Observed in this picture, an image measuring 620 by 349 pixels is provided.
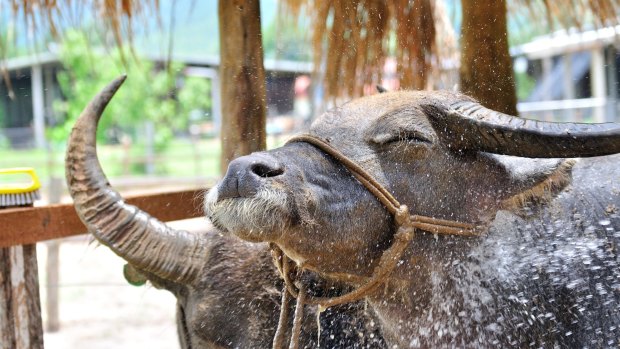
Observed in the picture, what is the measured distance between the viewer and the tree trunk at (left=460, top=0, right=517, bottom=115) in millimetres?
4316

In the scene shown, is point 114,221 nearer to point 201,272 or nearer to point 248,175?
point 201,272

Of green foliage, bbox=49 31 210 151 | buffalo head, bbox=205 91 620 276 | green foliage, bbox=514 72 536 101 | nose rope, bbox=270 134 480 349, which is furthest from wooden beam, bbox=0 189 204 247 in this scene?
green foliage, bbox=514 72 536 101

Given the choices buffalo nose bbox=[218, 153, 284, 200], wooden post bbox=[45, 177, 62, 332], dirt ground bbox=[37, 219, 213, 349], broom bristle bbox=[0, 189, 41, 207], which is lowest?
dirt ground bbox=[37, 219, 213, 349]

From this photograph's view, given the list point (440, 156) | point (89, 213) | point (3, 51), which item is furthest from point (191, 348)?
point (3, 51)

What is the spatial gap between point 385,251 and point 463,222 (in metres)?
0.34

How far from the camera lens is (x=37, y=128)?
33.7 meters

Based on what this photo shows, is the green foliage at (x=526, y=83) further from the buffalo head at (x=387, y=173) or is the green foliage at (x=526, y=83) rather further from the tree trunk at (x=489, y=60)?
the buffalo head at (x=387, y=173)

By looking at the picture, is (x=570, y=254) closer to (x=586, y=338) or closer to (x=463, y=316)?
(x=586, y=338)

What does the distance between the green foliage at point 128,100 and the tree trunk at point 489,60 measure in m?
20.4

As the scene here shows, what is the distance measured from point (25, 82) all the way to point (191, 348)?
1521 inches

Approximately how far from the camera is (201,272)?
3207mm

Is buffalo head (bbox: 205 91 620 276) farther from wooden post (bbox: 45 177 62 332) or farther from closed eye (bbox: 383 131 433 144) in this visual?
wooden post (bbox: 45 177 62 332)

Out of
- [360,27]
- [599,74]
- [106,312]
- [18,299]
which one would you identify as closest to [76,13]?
[360,27]

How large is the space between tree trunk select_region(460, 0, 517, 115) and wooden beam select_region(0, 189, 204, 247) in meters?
1.62
